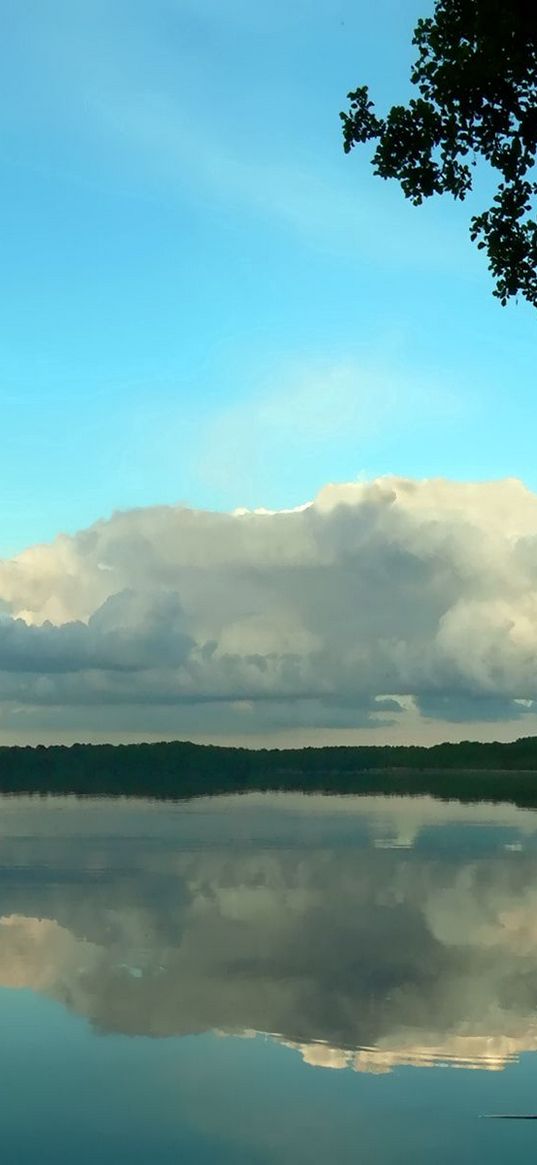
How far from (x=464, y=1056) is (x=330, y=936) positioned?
359 inches

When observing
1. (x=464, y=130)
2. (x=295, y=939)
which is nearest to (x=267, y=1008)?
(x=295, y=939)

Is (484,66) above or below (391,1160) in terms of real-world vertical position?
above

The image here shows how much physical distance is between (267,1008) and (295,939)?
601cm

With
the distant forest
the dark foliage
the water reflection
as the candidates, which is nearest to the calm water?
the water reflection

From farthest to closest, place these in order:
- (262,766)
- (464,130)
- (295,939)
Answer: (262,766) < (295,939) < (464,130)

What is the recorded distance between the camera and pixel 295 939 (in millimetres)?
24719

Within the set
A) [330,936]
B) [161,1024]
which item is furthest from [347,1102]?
[330,936]

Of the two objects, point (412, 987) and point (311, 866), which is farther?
point (311, 866)

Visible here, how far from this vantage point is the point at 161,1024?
17.8 m

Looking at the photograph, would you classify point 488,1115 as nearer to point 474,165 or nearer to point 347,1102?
point 347,1102

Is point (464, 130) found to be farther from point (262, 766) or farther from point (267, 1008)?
point (262, 766)

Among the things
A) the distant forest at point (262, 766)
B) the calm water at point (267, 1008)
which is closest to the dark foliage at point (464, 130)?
the calm water at point (267, 1008)

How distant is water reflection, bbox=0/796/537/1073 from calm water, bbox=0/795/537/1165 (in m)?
0.07

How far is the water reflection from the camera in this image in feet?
58.0
